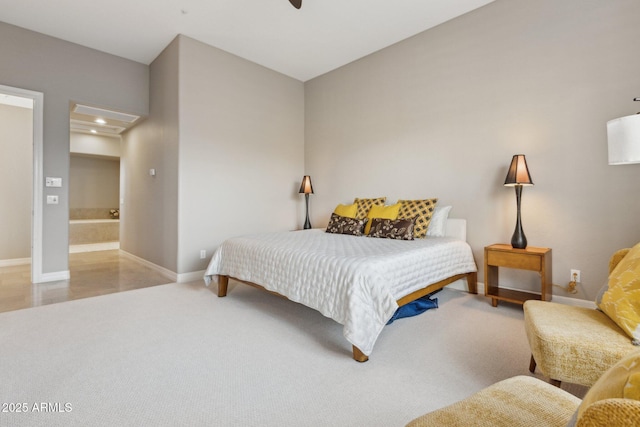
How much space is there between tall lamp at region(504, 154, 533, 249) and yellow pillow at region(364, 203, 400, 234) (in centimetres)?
121

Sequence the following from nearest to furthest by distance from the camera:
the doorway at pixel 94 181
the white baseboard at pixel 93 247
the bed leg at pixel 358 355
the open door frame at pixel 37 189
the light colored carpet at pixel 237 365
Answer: the light colored carpet at pixel 237 365, the bed leg at pixel 358 355, the open door frame at pixel 37 189, the doorway at pixel 94 181, the white baseboard at pixel 93 247

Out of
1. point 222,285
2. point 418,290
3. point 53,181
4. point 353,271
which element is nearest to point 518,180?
point 418,290

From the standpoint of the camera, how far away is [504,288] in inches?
122

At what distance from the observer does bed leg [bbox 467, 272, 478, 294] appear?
3.25m

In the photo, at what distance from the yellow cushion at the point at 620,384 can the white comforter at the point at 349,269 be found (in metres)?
1.36

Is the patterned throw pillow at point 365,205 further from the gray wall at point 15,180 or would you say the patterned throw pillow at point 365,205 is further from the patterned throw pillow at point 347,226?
the gray wall at point 15,180

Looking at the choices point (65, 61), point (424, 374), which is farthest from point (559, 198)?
point (65, 61)

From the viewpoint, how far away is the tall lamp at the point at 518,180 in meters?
2.75

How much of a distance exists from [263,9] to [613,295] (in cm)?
386

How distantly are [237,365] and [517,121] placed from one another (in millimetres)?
3378

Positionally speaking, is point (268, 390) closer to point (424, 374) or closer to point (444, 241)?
point (424, 374)

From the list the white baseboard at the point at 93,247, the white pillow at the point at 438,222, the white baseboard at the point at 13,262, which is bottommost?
the white baseboard at the point at 13,262

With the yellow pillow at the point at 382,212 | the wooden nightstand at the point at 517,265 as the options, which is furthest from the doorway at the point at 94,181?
the wooden nightstand at the point at 517,265

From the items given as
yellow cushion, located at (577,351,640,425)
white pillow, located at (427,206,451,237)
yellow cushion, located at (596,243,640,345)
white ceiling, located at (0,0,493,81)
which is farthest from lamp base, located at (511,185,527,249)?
yellow cushion, located at (577,351,640,425)
